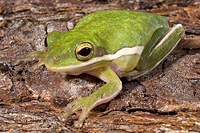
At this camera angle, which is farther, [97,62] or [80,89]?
[80,89]

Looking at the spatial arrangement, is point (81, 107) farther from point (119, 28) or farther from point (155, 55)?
point (155, 55)

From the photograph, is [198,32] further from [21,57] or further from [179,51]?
[21,57]

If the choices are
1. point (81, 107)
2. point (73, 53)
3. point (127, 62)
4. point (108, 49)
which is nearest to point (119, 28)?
point (108, 49)

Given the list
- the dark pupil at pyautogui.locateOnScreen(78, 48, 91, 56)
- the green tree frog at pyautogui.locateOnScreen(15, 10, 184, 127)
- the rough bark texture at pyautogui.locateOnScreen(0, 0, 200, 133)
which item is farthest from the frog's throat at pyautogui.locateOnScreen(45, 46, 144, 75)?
the rough bark texture at pyautogui.locateOnScreen(0, 0, 200, 133)

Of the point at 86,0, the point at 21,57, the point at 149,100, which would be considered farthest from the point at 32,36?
the point at 149,100

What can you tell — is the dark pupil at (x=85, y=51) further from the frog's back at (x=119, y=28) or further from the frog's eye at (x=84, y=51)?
the frog's back at (x=119, y=28)

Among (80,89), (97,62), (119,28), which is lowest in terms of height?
(80,89)
